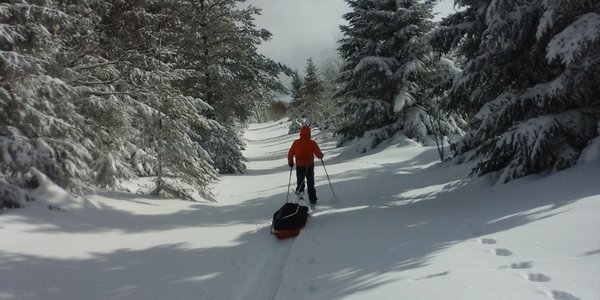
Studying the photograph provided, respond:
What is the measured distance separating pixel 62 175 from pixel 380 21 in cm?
1628

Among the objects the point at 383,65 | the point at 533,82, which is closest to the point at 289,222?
the point at 533,82

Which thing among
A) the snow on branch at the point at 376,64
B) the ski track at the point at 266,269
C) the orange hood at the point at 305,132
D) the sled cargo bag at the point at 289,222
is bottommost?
the ski track at the point at 266,269

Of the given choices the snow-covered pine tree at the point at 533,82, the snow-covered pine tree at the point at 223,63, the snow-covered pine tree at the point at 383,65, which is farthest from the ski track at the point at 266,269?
the snow-covered pine tree at the point at 383,65

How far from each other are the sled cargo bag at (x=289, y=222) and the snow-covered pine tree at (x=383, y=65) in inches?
489

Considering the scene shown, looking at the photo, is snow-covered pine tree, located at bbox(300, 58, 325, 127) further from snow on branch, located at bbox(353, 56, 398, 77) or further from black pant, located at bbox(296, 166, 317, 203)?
black pant, located at bbox(296, 166, 317, 203)

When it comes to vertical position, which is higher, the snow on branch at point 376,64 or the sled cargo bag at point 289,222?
the snow on branch at point 376,64

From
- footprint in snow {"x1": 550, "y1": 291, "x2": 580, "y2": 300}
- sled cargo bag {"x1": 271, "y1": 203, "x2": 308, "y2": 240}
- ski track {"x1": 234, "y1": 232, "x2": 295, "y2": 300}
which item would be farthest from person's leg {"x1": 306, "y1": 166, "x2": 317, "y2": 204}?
footprint in snow {"x1": 550, "y1": 291, "x2": 580, "y2": 300}

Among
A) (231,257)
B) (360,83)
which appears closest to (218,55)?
(360,83)

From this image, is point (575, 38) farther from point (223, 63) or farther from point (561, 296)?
point (223, 63)

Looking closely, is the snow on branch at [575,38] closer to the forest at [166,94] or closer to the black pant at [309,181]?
the forest at [166,94]

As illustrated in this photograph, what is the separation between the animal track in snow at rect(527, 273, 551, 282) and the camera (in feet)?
11.5

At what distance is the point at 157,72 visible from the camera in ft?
32.4

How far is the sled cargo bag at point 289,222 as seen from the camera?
6612 millimetres

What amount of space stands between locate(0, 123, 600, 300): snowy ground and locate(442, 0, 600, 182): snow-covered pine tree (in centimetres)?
61
